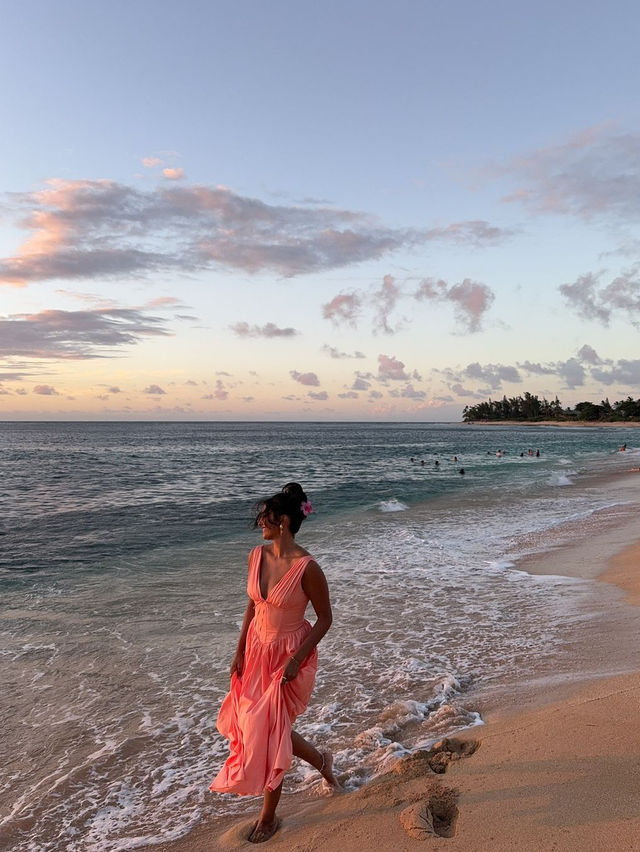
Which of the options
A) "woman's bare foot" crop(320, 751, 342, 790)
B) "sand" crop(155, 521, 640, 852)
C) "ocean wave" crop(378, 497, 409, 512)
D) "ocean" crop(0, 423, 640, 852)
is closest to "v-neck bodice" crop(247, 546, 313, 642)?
"woman's bare foot" crop(320, 751, 342, 790)

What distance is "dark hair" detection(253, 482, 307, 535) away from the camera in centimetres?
403

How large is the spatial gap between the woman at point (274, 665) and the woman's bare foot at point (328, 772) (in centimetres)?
31

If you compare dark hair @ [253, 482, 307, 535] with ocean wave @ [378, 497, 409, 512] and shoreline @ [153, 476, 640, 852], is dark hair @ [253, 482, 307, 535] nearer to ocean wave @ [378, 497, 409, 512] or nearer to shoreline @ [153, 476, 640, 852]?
shoreline @ [153, 476, 640, 852]

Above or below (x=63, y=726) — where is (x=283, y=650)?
above

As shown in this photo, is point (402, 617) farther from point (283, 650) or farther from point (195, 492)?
point (195, 492)

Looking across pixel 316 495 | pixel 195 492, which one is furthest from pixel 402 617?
pixel 195 492

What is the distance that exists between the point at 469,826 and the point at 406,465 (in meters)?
44.4

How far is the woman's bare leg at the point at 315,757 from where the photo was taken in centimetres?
415

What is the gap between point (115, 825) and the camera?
4445 millimetres

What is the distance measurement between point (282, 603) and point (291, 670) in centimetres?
44

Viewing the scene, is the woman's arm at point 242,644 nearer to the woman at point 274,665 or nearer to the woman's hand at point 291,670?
the woman at point 274,665

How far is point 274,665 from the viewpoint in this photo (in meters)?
4.05

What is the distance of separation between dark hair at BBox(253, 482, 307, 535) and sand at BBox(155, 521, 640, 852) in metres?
2.08

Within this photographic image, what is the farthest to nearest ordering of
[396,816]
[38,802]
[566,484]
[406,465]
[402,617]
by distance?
[406,465] < [566,484] < [402,617] < [38,802] < [396,816]
